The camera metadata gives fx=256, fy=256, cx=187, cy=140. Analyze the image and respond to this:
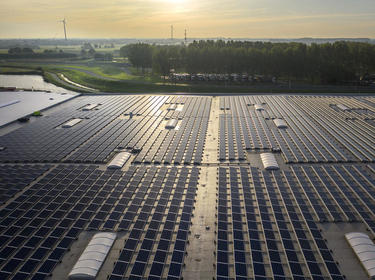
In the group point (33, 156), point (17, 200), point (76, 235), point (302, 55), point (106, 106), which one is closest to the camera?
point (76, 235)

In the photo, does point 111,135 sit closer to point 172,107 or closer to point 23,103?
point 172,107

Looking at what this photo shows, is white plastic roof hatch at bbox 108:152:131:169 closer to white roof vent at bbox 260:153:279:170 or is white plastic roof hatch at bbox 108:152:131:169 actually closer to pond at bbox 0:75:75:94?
white roof vent at bbox 260:153:279:170

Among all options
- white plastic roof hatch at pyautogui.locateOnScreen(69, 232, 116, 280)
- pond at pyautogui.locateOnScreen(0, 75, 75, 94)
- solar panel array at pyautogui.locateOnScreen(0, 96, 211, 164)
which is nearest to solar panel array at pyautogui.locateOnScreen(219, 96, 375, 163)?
solar panel array at pyautogui.locateOnScreen(0, 96, 211, 164)

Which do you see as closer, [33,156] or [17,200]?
[17,200]

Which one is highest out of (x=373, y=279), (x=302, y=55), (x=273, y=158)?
(x=302, y=55)

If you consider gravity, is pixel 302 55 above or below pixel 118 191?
above

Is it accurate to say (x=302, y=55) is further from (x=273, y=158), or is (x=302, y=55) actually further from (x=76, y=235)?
(x=76, y=235)

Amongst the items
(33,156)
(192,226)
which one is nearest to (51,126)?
(33,156)
